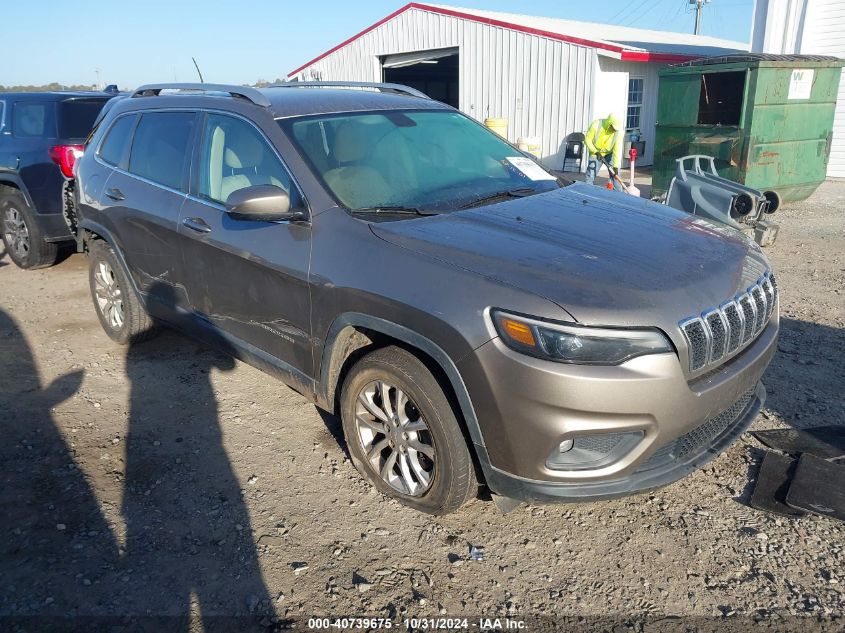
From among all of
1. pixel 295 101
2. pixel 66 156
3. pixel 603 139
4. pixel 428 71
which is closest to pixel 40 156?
pixel 66 156

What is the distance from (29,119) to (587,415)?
7281 mm

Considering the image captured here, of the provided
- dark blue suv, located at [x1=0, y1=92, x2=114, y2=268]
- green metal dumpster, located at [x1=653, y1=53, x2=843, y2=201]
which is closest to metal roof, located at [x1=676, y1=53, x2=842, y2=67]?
green metal dumpster, located at [x1=653, y1=53, x2=843, y2=201]

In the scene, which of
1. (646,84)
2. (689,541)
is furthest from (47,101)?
(646,84)

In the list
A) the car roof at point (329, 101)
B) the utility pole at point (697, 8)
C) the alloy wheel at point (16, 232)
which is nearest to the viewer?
the car roof at point (329, 101)

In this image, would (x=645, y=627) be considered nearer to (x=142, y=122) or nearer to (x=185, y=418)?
(x=185, y=418)

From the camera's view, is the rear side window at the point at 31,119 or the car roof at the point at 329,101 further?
the rear side window at the point at 31,119

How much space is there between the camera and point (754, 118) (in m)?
9.44

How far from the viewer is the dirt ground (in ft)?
8.34

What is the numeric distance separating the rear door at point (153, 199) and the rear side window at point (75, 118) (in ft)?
9.88

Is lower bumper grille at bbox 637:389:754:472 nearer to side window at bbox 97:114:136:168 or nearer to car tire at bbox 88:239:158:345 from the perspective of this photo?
car tire at bbox 88:239:158:345

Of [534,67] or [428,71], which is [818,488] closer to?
[534,67]

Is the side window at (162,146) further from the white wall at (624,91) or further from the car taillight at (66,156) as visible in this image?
the white wall at (624,91)

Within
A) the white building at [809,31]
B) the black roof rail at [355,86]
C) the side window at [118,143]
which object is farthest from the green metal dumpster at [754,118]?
the side window at [118,143]

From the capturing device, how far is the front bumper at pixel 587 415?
238 centimetres
